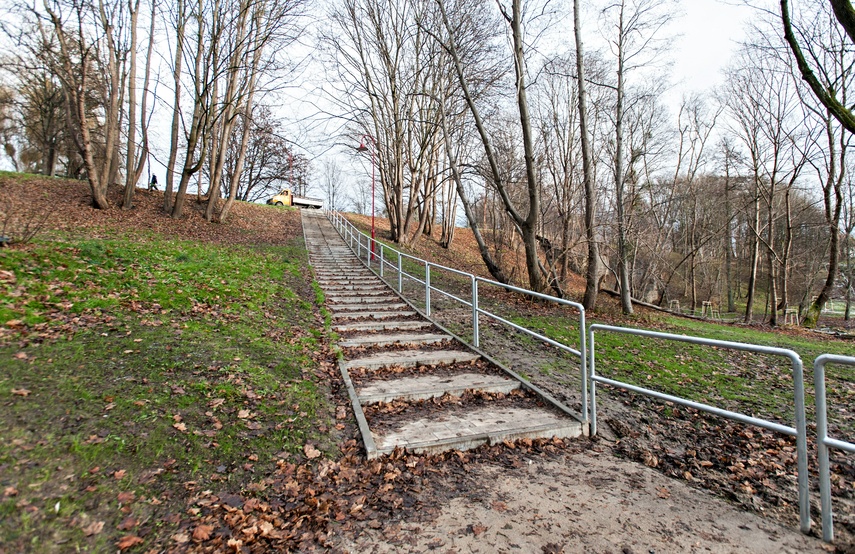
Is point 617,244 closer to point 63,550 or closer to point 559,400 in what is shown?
point 559,400

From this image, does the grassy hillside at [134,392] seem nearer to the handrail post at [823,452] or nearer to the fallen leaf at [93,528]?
the fallen leaf at [93,528]

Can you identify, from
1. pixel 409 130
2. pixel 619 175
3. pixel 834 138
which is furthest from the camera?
pixel 409 130

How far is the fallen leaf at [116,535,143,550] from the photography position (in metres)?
2.26

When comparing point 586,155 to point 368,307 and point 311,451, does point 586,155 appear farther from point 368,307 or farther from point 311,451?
point 311,451

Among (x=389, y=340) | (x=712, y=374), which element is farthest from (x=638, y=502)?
(x=712, y=374)

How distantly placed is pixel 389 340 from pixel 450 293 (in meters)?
4.75

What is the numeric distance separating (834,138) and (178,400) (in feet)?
77.1

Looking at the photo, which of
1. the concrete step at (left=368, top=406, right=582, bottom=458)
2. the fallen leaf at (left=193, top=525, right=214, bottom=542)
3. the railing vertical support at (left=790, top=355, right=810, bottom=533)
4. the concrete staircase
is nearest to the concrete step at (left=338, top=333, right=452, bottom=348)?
the concrete staircase

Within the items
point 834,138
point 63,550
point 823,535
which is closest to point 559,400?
point 823,535

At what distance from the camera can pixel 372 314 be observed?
7.89 m

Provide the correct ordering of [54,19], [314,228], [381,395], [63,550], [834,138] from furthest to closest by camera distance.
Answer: [314,228]
[834,138]
[54,19]
[381,395]
[63,550]

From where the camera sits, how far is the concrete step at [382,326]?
688cm

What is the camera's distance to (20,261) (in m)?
5.84

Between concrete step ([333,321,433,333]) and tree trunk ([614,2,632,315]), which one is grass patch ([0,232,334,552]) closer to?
concrete step ([333,321,433,333])
